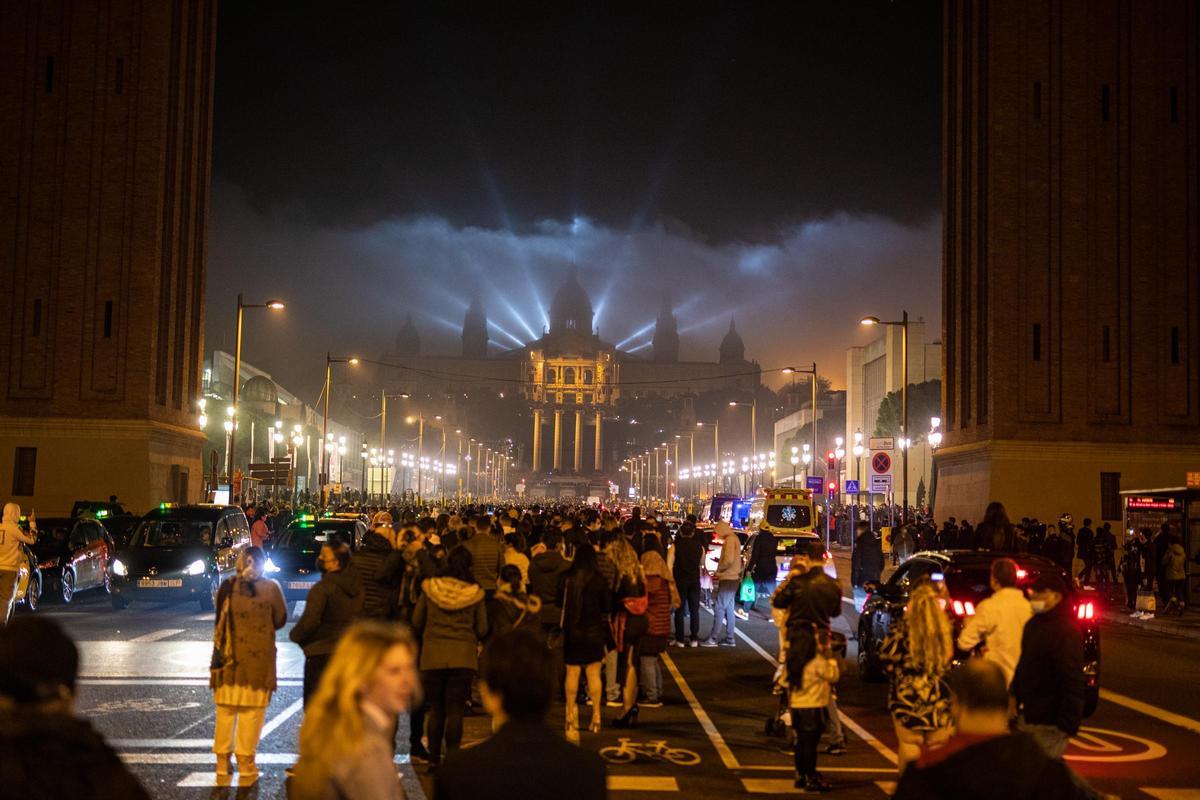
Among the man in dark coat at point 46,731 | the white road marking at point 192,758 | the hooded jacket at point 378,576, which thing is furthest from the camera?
the hooded jacket at point 378,576

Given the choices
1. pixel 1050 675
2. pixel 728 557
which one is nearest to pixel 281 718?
pixel 1050 675

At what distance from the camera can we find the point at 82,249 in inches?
1641

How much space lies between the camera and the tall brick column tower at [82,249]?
1603 inches

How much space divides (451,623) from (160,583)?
1591 centimetres

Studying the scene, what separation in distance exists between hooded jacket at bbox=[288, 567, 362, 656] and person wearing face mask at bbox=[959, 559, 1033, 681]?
4524mm

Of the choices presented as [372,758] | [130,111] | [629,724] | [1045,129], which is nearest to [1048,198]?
[1045,129]

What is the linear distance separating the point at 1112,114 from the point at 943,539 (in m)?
16.1

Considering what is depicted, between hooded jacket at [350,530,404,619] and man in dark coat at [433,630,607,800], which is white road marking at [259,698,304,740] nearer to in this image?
hooded jacket at [350,530,404,619]

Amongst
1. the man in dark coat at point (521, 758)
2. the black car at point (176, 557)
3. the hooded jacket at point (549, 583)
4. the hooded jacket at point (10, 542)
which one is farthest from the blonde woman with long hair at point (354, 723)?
the black car at point (176, 557)

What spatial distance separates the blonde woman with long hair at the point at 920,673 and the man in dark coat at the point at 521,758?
4.93 metres

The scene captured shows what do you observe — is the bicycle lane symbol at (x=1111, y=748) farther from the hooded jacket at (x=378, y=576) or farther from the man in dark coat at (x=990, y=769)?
the man in dark coat at (x=990, y=769)

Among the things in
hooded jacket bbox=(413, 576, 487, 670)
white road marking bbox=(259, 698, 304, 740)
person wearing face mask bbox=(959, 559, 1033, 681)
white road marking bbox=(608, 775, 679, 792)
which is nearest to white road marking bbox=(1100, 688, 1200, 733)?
person wearing face mask bbox=(959, 559, 1033, 681)

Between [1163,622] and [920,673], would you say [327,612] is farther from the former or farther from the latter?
[1163,622]

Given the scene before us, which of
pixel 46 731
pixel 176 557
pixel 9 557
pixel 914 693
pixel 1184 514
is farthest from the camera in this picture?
pixel 1184 514
